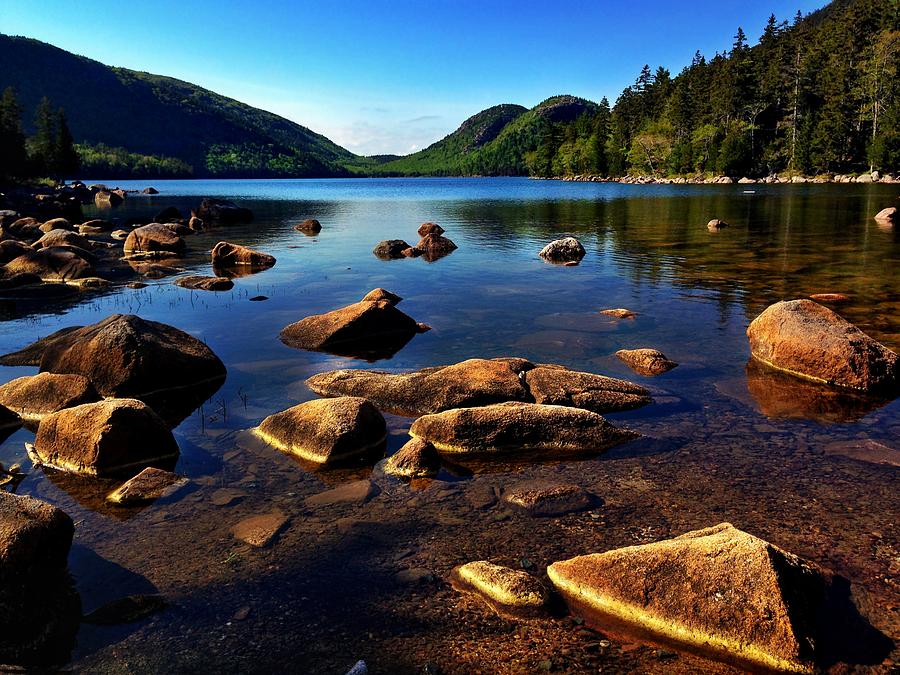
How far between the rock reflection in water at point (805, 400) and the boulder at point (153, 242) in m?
33.3

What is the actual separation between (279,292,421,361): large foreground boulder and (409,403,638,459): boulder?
5637 millimetres

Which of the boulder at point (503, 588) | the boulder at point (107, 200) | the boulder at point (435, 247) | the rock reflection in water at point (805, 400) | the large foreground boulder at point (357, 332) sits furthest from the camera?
the boulder at point (107, 200)

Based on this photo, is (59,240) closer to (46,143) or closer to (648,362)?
(648,362)

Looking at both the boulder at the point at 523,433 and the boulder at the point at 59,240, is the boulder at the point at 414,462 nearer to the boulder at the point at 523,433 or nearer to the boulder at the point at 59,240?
the boulder at the point at 523,433

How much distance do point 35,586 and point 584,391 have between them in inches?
333

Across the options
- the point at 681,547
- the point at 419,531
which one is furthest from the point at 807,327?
the point at 419,531

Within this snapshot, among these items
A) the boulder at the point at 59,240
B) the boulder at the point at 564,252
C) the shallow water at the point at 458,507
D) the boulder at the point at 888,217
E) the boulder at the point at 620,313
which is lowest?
the shallow water at the point at 458,507

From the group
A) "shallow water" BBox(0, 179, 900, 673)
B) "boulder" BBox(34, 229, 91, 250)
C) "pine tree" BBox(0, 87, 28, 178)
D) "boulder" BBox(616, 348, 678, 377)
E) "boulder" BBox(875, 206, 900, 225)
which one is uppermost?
"pine tree" BBox(0, 87, 28, 178)

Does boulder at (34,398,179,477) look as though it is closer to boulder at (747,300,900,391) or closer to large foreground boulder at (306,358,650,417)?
large foreground boulder at (306,358,650,417)

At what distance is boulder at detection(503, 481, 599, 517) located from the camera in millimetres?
7699

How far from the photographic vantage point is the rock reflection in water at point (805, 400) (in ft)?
35.1

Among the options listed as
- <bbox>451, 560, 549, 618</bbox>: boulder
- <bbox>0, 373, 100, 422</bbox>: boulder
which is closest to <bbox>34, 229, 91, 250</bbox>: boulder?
<bbox>0, 373, 100, 422</bbox>: boulder

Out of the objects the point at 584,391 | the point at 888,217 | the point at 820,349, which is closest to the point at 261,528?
the point at 584,391

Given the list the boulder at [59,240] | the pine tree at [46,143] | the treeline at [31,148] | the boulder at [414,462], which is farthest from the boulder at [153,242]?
the pine tree at [46,143]
